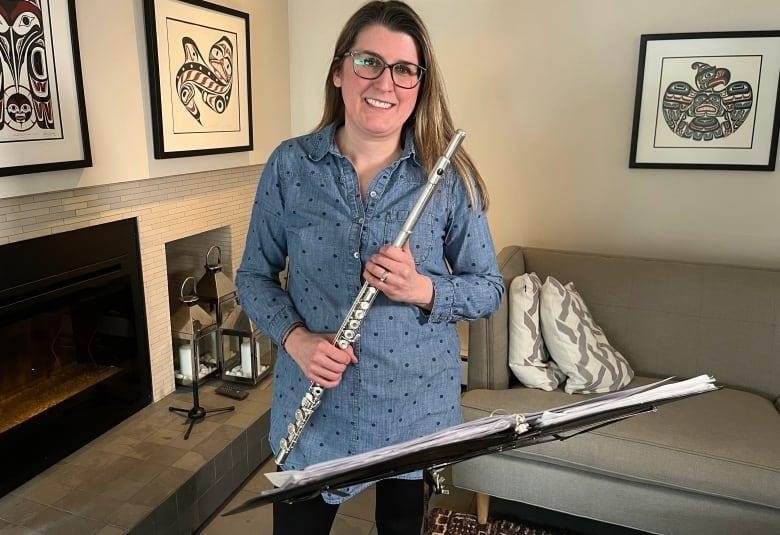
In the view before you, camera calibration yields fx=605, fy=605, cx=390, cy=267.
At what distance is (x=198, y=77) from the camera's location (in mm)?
2404

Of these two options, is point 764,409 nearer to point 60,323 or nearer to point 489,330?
point 489,330

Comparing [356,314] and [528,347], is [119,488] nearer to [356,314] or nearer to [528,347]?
[356,314]

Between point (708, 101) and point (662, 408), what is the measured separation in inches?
51.7

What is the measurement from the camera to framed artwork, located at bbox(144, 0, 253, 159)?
2.19m

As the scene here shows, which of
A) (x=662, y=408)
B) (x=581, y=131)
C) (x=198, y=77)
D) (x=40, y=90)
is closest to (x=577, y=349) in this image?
(x=662, y=408)

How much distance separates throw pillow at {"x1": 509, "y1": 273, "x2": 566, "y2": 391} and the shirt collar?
1.22m

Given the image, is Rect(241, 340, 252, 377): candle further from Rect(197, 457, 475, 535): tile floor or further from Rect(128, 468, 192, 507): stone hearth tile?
Rect(128, 468, 192, 507): stone hearth tile

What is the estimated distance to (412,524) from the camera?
1258 millimetres

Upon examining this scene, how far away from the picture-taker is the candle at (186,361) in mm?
2566

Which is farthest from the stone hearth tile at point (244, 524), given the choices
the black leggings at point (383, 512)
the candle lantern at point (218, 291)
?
the black leggings at point (383, 512)

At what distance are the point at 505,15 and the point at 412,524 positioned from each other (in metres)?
2.28

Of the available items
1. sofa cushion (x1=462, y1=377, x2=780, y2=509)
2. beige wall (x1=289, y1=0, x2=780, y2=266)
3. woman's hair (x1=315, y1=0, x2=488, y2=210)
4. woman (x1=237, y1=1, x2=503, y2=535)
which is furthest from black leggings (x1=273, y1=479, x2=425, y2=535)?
beige wall (x1=289, y1=0, x2=780, y2=266)

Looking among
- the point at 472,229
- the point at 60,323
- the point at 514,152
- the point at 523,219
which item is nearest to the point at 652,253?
the point at 523,219

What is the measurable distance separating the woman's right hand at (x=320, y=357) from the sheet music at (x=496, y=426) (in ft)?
0.60
